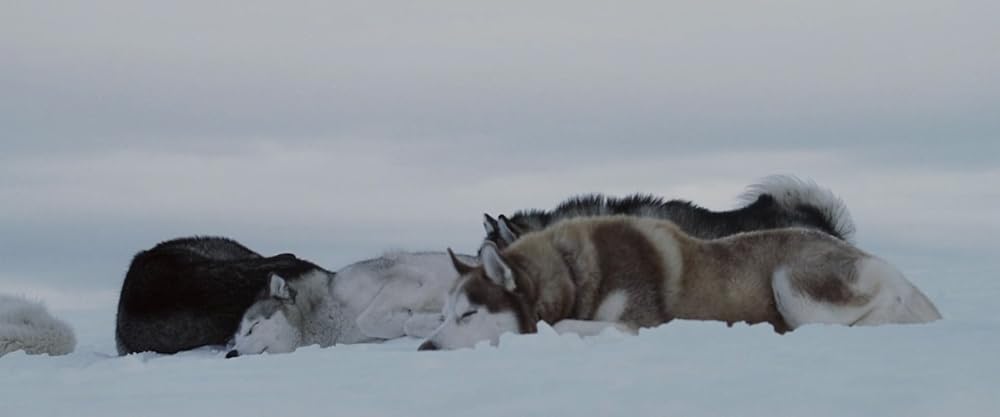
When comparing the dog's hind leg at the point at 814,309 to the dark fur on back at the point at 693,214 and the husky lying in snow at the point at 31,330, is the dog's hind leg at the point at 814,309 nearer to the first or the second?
the dark fur on back at the point at 693,214

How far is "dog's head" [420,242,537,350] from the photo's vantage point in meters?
8.06

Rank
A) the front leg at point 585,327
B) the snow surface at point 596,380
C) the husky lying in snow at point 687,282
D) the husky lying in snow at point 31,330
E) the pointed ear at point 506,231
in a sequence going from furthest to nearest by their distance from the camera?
1. the husky lying in snow at point 31,330
2. the pointed ear at point 506,231
3. the husky lying in snow at point 687,282
4. the front leg at point 585,327
5. the snow surface at point 596,380

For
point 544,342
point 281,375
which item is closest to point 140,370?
point 281,375

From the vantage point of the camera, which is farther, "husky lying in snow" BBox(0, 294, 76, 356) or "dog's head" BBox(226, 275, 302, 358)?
"husky lying in snow" BBox(0, 294, 76, 356)

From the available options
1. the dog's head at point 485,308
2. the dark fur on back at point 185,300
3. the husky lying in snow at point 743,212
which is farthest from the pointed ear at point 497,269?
the dark fur on back at point 185,300

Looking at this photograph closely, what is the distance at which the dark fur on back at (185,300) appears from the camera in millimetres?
11539

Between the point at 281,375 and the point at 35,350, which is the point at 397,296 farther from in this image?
the point at 281,375

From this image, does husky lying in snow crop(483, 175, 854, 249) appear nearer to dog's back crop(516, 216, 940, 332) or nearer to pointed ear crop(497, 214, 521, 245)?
pointed ear crop(497, 214, 521, 245)

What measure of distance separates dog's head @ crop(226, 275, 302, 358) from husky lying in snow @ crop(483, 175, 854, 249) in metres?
1.95

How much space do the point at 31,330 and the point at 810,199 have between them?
→ 8.04m

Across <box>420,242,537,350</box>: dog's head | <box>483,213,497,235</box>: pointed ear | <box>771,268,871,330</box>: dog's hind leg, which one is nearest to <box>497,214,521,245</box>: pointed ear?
<box>483,213,497,235</box>: pointed ear

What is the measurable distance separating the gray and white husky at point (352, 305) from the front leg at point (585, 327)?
8.86 feet

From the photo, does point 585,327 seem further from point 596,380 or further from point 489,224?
point 489,224

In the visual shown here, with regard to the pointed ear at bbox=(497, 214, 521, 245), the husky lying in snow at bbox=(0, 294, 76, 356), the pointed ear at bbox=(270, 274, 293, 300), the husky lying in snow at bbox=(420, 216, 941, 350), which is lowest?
the husky lying in snow at bbox=(0, 294, 76, 356)
